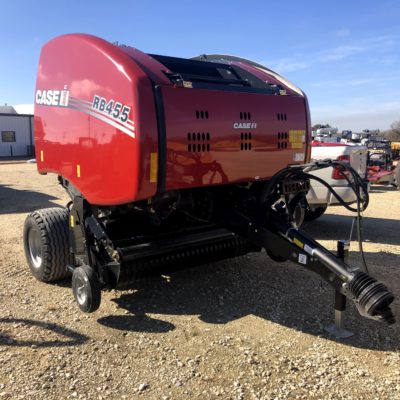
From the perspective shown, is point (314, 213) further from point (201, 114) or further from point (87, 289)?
point (87, 289)

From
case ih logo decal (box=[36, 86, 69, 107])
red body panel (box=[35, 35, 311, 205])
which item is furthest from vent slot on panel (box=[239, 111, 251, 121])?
case ih logo decal (box=[36, 86, 69, 107])

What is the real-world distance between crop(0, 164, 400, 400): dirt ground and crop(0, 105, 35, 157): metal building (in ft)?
106

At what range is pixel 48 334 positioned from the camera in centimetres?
358

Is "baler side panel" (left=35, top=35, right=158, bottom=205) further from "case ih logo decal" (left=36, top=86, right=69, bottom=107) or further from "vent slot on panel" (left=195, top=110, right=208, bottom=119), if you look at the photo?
"vent slot on panel" (left=195, top=110, right=208, bottom=119)

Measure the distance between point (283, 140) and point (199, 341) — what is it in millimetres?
1924

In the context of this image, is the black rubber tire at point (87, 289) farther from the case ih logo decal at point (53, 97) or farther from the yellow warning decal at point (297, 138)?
the yellow warning decal at point (297, 138)

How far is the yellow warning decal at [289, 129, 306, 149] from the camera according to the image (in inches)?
165

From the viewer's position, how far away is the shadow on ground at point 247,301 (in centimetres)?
369

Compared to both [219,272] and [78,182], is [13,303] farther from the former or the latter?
[219,272]

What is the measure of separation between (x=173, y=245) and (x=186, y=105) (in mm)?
1401

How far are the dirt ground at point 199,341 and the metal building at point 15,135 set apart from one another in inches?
1277

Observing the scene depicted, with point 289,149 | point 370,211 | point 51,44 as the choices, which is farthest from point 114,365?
point 370,211

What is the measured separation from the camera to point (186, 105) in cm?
339

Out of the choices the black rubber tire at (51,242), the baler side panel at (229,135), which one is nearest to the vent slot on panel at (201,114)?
the baler side panel at (229,135)
